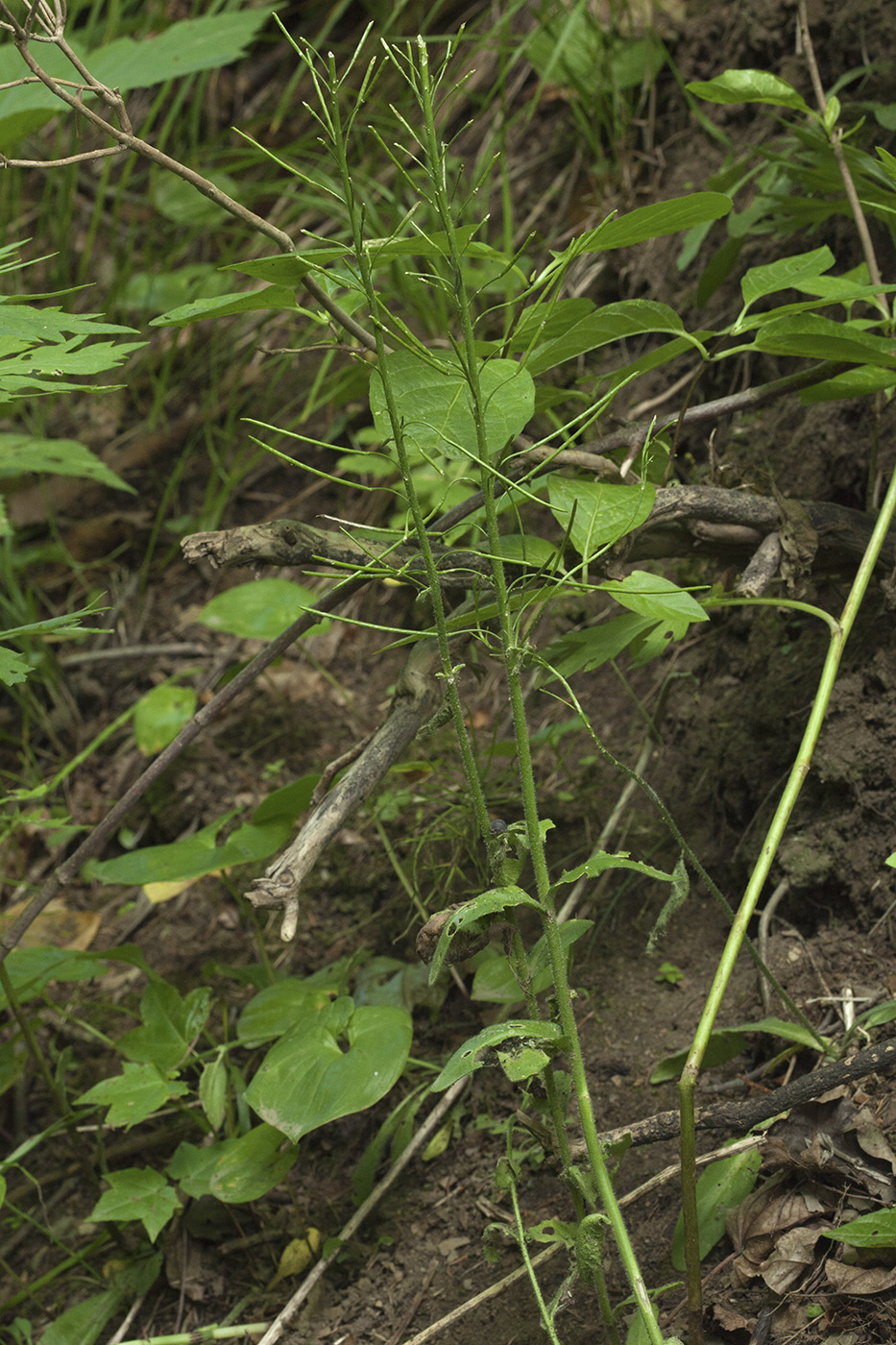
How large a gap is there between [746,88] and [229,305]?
85cm

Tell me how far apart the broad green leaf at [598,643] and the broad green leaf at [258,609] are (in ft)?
2.69

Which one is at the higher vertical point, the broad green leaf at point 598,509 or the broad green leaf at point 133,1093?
the broad green leaf at point 598,509

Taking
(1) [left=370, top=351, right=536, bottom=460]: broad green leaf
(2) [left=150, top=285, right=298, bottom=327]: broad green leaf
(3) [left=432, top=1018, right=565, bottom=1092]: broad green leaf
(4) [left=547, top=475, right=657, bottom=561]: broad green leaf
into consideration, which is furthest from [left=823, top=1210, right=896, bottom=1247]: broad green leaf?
(2) [left=150, top=285, right=298, bottom=327]: broad green leaf

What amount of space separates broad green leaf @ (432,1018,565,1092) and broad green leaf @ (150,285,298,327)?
72cm

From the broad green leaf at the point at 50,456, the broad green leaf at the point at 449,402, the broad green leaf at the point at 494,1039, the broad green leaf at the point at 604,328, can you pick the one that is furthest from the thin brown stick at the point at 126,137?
the broad green leaf at the point at 50,456

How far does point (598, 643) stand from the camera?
1277 millimetres

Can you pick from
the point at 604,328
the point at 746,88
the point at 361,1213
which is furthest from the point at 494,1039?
the point at 746,88

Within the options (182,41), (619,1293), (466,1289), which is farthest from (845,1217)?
(182,41)

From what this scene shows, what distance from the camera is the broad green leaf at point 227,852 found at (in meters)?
1.60

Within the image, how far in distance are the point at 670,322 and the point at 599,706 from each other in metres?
0.93

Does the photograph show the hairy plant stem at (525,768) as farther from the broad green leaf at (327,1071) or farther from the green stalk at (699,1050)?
the broad green leaf at (327,1071)

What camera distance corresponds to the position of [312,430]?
2.95 m

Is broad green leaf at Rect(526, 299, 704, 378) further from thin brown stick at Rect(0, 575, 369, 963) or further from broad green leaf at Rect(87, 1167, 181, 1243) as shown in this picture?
broad green leaf at Rect(87, 1167, 181, 1243)

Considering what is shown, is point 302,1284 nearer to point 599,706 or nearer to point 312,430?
point 599,706
